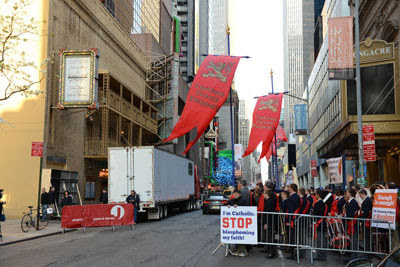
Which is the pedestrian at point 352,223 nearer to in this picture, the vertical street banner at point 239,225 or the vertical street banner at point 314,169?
the vertical street banner at point 239,225

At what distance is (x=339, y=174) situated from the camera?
66.4ft

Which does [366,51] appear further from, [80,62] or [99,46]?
[99,46]

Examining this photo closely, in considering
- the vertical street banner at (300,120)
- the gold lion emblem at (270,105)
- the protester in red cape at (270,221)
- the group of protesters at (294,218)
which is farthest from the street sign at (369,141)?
the vertical street banner at (300,120)

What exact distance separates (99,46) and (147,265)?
988 inches

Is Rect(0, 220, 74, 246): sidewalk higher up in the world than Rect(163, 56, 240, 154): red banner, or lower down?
lower down

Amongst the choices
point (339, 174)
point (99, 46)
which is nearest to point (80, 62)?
point (99, 46)

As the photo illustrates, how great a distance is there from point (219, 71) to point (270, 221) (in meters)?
6.70

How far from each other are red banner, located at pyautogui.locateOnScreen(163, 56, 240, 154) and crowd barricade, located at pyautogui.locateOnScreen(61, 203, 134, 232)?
4436 millimetres

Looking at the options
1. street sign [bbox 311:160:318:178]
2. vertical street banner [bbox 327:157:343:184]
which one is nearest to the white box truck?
vertical street banner [bbox 327:157:343:184]

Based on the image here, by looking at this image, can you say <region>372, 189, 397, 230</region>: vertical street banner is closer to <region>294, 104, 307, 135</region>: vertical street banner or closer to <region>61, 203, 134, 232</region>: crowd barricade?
<region>61, 203, 134, 232</region>: crowd barricade

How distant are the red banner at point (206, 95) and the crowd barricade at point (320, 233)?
4.43m

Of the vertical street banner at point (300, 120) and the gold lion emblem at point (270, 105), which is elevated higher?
the vertical street banner at point (300, 120)

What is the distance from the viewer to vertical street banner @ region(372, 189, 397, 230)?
9508 mm

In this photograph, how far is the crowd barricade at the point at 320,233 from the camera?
10102 mm
